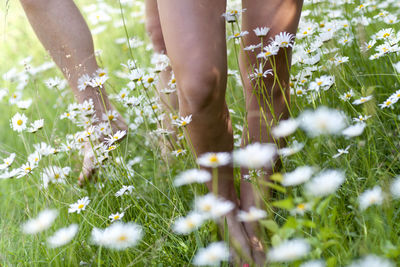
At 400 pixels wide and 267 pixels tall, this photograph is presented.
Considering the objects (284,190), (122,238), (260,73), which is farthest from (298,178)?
(260,73)

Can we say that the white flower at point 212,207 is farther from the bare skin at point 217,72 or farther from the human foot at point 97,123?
the human foot at point 97,123

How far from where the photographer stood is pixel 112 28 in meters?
4.20

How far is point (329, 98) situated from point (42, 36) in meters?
1.07

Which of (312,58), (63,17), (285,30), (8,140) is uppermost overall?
(63,17)

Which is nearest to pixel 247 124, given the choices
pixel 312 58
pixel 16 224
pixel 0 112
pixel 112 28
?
pixel 312 58

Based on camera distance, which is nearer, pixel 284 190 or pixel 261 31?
pixel 284 190

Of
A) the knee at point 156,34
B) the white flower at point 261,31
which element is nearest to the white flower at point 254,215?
the white flower at point 261,31

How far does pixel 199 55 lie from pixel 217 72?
0.06m

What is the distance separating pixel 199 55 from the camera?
116 centimetres

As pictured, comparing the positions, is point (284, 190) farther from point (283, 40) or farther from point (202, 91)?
point (283, 40)

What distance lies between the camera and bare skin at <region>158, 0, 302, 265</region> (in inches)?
46.0

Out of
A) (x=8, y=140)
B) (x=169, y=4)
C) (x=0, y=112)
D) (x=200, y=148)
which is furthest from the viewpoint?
(x=0, y=112)

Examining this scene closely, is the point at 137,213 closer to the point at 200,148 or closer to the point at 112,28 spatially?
the point at 200,148

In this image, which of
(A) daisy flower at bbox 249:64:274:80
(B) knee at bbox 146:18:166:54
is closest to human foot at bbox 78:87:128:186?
(B) knee at bbox 146:18:166:54
